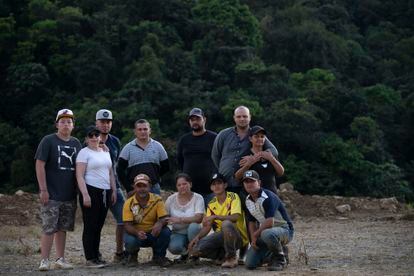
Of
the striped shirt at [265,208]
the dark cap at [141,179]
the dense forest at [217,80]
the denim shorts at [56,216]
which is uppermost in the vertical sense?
the dense forest at [217,80]

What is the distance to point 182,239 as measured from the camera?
939 centimetres

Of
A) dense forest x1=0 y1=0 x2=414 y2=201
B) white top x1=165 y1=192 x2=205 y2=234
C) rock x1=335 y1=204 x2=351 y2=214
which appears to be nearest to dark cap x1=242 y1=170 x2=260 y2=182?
white top x1=165 y1=192 x2=205 y2=234

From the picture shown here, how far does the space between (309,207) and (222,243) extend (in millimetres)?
10347

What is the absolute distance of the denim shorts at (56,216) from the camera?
29.6 ft

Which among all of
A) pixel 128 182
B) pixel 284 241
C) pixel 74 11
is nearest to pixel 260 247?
pixel 284 241

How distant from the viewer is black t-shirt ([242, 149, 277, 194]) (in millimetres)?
9148

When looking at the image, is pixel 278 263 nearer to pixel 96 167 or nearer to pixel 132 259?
pixel 132 259

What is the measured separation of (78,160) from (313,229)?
7981 mm

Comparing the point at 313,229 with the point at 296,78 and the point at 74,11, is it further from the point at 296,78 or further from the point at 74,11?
the point at 74,11

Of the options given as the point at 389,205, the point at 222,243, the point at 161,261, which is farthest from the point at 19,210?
the point at 222,243

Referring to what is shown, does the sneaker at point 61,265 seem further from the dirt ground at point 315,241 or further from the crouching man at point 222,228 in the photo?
the crouching man at point 222,228

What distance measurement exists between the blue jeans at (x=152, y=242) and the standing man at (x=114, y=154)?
296 millimetres

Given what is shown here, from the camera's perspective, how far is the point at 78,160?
30.0ft

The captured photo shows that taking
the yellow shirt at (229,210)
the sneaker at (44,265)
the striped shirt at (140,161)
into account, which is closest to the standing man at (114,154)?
the striped shirt at (140,161)
